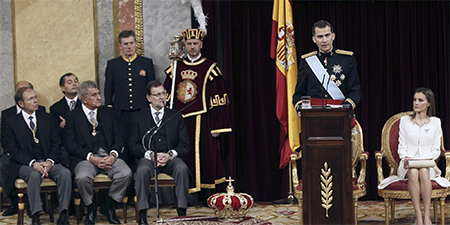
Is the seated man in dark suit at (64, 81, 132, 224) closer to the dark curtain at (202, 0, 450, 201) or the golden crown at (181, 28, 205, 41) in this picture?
the golden crown at (181, 28, 205, 41)

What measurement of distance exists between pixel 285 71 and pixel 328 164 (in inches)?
86.8

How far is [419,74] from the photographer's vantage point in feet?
21.0

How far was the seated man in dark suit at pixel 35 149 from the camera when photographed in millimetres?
5145

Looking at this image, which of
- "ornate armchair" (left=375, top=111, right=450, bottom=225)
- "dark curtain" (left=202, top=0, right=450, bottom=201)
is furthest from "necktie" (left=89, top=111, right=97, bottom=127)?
"ornate armchair" (left=375, top=111, right=450, bottom=225)

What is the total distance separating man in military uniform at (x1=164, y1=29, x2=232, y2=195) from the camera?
6.00 metres

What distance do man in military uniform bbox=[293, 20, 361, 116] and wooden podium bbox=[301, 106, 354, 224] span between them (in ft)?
2.59

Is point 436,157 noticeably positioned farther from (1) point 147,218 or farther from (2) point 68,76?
(2) point 68,76

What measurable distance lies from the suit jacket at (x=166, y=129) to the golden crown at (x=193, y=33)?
2.95 feet

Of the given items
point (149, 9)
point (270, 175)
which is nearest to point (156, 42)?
point (149, 9)

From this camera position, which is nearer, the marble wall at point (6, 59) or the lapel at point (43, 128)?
the lapel at point (43, 128)

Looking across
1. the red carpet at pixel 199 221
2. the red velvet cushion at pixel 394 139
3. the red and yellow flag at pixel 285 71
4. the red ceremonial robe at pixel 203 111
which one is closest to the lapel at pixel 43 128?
the red ceremonial robe at pixel 203 111

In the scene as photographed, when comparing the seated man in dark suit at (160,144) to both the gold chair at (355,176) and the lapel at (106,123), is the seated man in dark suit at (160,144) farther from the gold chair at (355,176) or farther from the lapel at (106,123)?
the gold chair at (355,176)

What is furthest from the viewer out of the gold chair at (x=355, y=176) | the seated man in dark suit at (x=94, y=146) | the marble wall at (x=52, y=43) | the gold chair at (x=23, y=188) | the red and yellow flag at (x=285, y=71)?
the marble wall at (x=52, y=43)

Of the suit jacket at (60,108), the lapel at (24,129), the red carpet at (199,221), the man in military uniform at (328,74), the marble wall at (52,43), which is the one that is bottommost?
the red carpet at (199,221)
